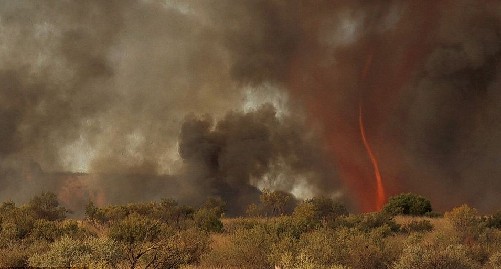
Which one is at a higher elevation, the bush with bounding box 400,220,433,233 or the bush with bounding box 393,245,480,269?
the bush with bounding box 400,220,433,233

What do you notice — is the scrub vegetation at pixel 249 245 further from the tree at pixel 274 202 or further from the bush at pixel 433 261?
the tree at pixel 274 202

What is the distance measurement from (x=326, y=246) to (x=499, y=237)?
67.2 ft

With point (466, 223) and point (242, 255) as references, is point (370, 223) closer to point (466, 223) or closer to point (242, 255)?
point (466, 223)

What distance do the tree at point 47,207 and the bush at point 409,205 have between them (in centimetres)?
4480

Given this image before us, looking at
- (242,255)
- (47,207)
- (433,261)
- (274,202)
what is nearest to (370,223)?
(274,202)

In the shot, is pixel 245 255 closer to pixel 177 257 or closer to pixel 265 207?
pixel 177 257

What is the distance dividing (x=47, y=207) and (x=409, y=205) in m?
51.1

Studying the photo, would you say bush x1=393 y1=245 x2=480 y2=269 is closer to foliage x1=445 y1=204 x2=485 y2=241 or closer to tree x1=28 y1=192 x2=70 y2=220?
foliage x1=445 y1=204 x2=485 y2=241

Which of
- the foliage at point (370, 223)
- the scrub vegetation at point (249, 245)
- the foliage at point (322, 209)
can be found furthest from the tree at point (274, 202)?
the foliage at point (370, 223)

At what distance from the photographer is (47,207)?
54062mm

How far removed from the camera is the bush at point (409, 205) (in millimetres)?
64188

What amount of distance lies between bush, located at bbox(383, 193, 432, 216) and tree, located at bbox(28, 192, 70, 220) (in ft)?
147

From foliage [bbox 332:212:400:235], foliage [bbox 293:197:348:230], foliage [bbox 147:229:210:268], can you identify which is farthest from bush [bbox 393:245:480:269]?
foliage [bbox 293:197:348:230]

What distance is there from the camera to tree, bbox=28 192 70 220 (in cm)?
5159
